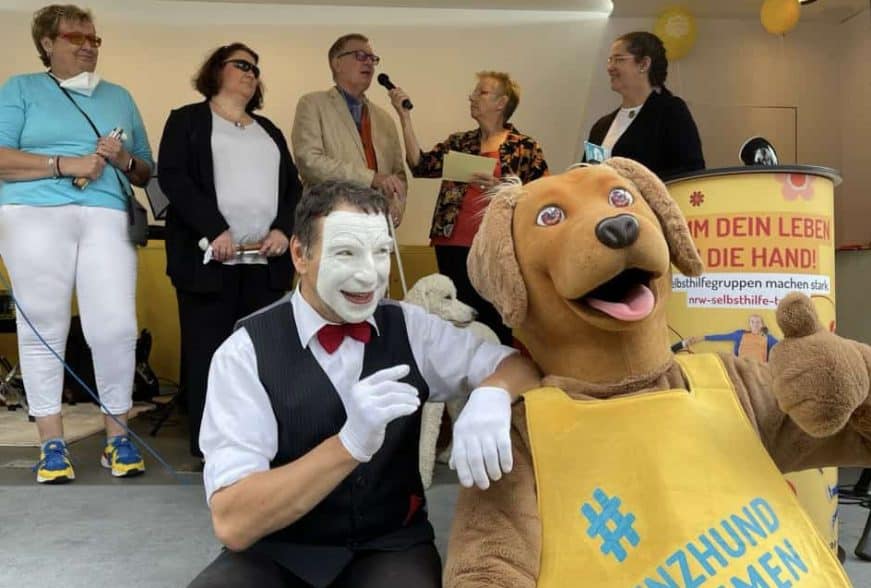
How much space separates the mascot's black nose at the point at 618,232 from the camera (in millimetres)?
1013

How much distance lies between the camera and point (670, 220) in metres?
1.18

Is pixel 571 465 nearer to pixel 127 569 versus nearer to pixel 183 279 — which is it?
pixel 127 569

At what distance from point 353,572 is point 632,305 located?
0.61 m

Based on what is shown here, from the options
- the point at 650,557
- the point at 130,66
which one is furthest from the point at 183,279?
the point at 130,66

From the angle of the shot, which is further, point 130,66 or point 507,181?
point 130,66

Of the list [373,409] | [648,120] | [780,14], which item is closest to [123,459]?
[373,409]

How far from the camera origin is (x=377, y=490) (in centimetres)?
121

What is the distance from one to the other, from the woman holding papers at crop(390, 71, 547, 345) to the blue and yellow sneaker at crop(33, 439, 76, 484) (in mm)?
1398

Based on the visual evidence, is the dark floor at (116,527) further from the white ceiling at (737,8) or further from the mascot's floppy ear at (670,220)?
the white ceiling at (737,8)

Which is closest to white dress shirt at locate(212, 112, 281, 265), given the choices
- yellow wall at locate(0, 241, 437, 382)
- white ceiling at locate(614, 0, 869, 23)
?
yellow wall at locate(0, 241, 437, 382)

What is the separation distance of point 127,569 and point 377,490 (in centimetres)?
82

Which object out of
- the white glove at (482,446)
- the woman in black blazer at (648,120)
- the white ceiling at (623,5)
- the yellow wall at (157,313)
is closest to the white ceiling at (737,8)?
the white ceiling at (623,5)

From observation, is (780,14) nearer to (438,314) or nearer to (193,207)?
(438,314)

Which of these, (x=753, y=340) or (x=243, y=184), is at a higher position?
(x=243, y=184)
